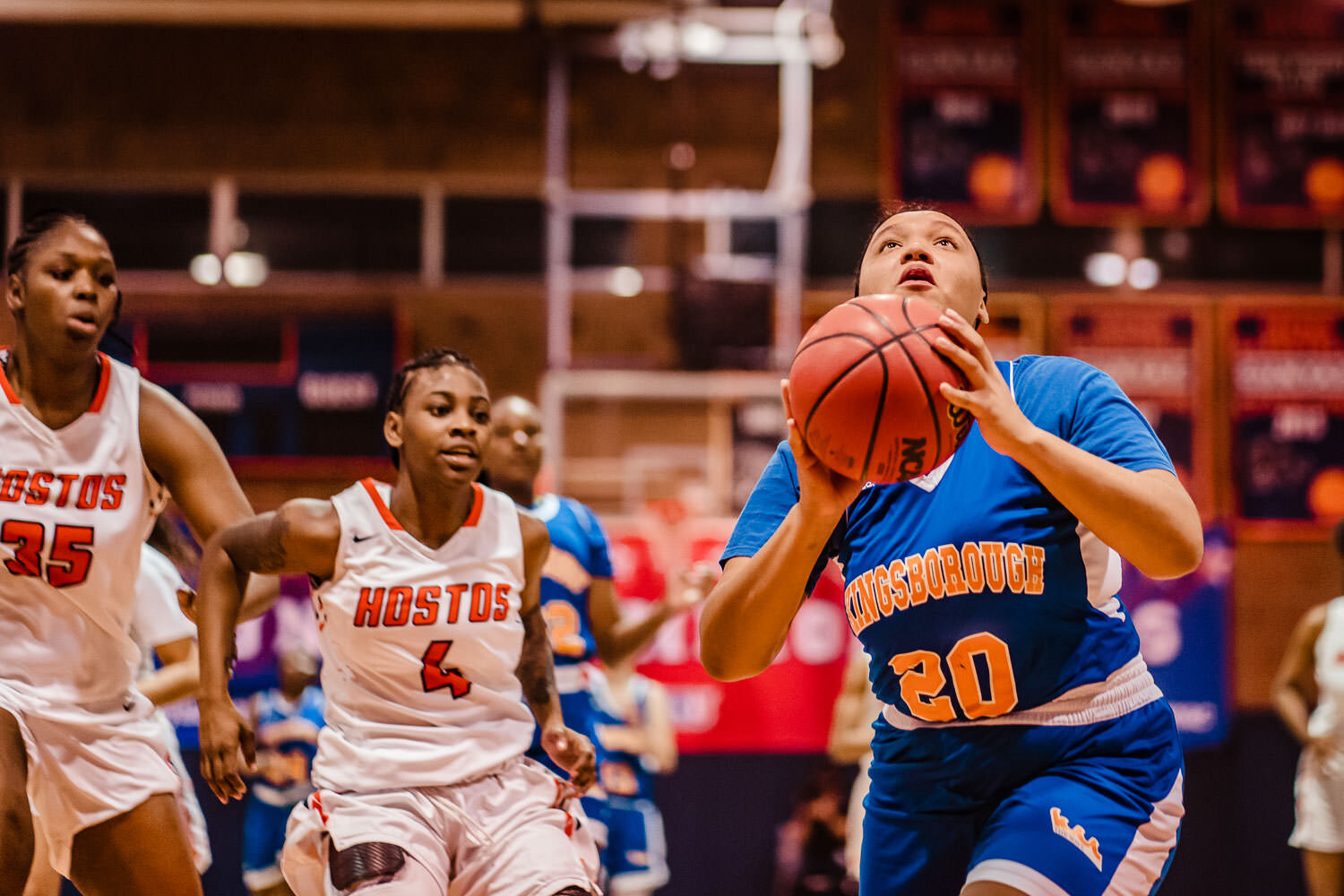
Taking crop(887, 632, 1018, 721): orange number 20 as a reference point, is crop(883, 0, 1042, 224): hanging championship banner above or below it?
above

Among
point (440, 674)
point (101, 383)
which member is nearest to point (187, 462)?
point (101, 383)

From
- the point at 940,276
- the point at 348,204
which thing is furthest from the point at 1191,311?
the point at 940,276

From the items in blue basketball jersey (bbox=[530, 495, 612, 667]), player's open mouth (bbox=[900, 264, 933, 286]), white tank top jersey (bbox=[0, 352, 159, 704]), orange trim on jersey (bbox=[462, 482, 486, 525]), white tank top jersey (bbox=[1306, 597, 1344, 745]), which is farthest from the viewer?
white tank top jersey (bbox=[1306, 597, 1344, 745])

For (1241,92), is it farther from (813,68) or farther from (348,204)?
(348,204)

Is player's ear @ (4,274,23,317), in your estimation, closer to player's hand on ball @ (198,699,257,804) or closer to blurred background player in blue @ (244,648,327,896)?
player's hand on ball @ (198,699,257,804)

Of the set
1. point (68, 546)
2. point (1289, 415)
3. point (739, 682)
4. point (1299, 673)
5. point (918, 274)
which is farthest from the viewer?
point (1289, 415)

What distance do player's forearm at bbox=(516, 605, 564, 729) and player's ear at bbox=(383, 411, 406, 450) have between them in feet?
1.91

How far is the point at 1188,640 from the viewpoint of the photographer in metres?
7.61

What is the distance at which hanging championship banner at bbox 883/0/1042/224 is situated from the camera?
9016 millimetres

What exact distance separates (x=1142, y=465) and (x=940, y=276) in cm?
48

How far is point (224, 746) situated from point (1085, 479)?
1.93 m

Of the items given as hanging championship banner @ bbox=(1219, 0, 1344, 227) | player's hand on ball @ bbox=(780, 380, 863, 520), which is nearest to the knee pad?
player's hand on ball @ bbox=(780, 380, 863, 520)

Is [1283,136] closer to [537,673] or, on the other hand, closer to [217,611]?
[537,673]

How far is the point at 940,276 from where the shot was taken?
2.32m
